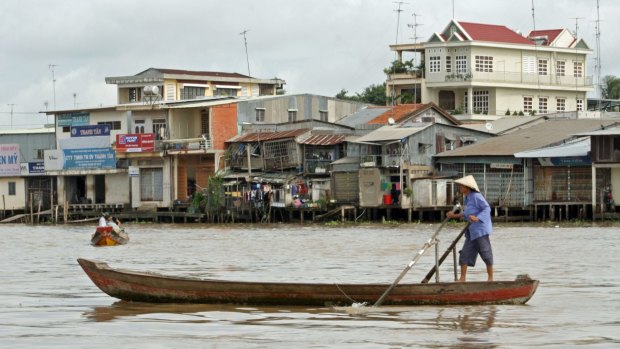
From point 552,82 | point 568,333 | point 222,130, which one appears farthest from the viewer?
point 552,82

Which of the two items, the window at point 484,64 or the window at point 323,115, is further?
the window at point 484,64

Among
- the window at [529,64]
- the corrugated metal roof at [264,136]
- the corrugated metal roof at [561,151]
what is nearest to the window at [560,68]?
the window at [529,64]

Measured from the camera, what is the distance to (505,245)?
1227 inches

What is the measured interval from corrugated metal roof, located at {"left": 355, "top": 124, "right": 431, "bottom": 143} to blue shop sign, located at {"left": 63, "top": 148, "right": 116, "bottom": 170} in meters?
13.8

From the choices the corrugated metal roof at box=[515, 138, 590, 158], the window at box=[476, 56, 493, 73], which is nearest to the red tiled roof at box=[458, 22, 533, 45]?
the window at box=[476, 56, 493, 73]

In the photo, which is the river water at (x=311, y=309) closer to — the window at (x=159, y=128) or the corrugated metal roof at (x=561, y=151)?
the corrugated metal roof at (x=561, y=151)

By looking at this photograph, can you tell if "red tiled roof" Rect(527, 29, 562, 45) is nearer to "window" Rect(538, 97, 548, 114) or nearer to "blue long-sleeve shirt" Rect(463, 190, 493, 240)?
"window" Rect(538, 97, 548, 114)

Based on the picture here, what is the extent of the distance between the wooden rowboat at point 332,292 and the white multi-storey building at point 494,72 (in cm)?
4558

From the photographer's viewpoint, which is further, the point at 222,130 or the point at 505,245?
the point at 222,130

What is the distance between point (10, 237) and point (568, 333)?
31594 mm

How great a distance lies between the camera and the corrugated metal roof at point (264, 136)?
165 ft

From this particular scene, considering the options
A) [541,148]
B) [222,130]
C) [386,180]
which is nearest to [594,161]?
[541,148]

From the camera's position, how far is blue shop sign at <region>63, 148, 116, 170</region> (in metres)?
56.5

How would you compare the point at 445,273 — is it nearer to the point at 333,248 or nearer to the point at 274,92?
the point at 333,248
